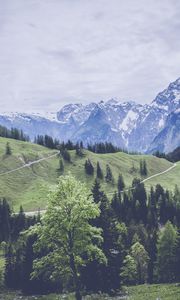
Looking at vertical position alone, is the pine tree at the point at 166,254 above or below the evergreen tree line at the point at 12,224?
below

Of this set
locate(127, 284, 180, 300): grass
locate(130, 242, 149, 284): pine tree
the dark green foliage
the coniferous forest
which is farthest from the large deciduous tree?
the dark green foliage

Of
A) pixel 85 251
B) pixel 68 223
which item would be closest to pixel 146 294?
pixel 85 251

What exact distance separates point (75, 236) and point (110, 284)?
775 inches

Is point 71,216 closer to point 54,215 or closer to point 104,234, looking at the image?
point 54,215

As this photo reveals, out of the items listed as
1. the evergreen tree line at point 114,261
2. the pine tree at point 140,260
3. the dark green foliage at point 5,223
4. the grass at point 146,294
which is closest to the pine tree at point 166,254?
the evergreen tree line at point 114,261

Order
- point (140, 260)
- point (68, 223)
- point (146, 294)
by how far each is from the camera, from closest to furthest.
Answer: point (68, 223)
point (146, 294)
point (140, 260)

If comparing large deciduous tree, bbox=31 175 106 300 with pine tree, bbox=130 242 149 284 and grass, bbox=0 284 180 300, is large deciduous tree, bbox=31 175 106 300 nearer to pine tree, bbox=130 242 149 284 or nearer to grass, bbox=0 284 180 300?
grass, bbox=0 284 180 300

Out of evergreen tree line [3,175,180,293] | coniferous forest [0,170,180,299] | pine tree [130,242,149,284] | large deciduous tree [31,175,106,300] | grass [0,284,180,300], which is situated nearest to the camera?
large deciduous tree [31,175,106,300]

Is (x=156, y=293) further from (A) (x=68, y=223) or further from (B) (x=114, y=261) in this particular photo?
(A) (x=68, y=223)

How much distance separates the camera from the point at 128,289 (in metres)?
77.8

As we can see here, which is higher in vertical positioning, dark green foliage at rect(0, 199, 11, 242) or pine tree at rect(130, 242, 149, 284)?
dark green foliage at rect(0, 199, 11, 242)

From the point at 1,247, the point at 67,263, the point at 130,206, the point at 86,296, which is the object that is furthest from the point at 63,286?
the point at 130,206

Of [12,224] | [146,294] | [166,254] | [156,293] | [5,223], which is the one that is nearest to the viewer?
[156,293]

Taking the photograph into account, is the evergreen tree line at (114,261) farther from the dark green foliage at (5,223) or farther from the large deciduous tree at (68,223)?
the dark green foliage at (5,223)
